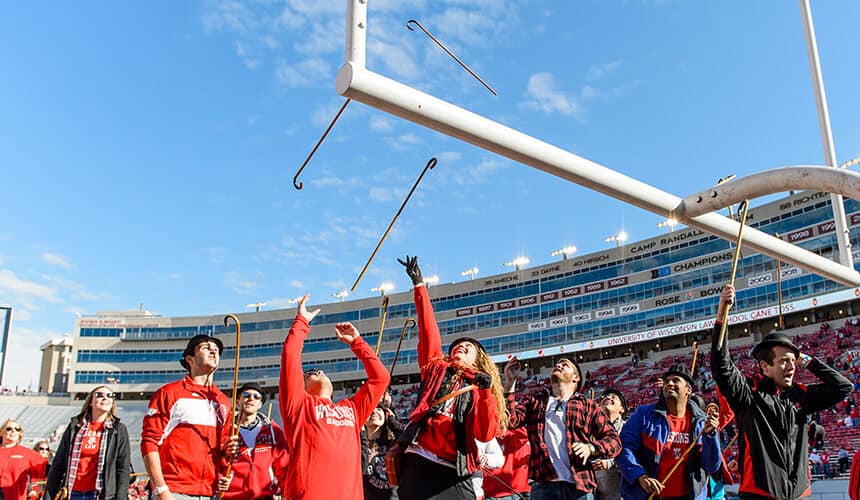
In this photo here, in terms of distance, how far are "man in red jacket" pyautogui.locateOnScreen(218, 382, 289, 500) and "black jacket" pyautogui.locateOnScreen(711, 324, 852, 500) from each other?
366 cm

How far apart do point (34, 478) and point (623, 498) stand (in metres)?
7.33

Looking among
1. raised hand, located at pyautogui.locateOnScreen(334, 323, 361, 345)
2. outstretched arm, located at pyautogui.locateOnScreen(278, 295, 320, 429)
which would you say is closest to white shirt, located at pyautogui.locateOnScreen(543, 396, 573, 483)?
raised hand, located at pyautogui.locateOnScreen(334, 323, 361, 345)

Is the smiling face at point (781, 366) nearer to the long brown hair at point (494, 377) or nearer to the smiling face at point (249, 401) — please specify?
the long brown hair at point (494, 377)

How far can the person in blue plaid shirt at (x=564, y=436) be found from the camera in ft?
18.4

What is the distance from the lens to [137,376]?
7112 cm

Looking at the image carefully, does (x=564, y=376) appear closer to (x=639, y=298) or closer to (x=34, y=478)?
(x=34, y=478)

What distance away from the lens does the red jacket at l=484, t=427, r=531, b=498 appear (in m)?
7.82

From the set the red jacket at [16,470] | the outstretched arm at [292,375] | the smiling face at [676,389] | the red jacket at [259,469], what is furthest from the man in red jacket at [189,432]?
the red jacket at [16,470]

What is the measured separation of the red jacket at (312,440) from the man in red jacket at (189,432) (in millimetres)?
522

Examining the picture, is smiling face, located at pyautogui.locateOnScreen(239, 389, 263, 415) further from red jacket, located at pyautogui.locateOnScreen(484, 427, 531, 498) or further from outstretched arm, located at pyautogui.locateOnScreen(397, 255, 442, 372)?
red jacket, located at pyautogui.locateOnScreen(484, 427, 531, 498)

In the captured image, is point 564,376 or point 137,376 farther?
point 137,376

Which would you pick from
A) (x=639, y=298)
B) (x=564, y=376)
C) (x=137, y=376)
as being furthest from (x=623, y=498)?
(x=137, y=376)

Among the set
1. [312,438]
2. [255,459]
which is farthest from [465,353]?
[255,459]

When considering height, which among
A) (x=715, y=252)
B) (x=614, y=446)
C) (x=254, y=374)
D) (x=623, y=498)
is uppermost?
(x=715, y=252)
